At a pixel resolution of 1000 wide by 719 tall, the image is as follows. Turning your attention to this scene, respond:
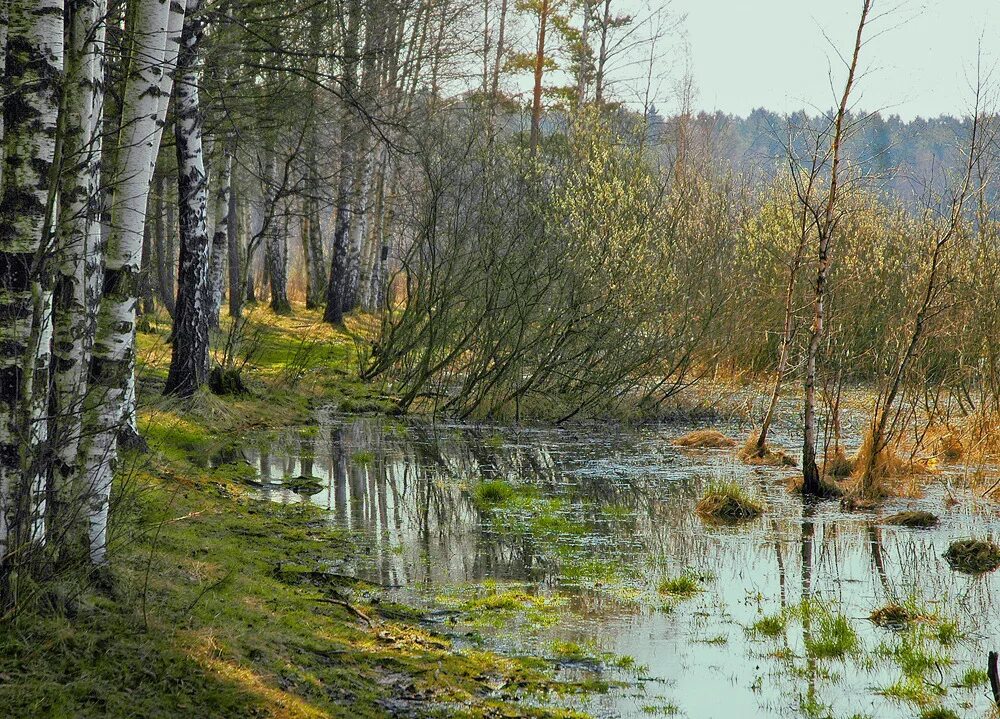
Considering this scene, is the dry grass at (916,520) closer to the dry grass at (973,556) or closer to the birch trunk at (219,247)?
the dry grass at (973,556)

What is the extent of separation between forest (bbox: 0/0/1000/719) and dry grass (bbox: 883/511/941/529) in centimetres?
3

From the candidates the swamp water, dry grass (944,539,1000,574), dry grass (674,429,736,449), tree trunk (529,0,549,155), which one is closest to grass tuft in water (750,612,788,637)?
the swamp water

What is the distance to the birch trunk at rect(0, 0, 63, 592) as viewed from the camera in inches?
182

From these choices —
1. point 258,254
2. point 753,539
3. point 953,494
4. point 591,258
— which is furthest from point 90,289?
point 258,254

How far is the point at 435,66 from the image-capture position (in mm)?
29016

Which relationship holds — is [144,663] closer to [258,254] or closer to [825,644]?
[825,644]

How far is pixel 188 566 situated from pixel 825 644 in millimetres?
3952

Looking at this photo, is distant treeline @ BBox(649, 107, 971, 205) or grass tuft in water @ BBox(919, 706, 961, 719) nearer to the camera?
grass tuft in water @ BBox(919, 706, 961, 719)

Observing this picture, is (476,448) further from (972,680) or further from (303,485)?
(972,680)

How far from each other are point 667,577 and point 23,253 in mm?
5253

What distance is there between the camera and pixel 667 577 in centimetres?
806

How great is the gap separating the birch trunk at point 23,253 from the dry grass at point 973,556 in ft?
22.9

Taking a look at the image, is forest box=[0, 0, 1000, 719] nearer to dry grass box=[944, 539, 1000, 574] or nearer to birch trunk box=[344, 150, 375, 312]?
dry grass box=[944, 539, 1000, 574]

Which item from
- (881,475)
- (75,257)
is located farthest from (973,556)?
(75,257)
